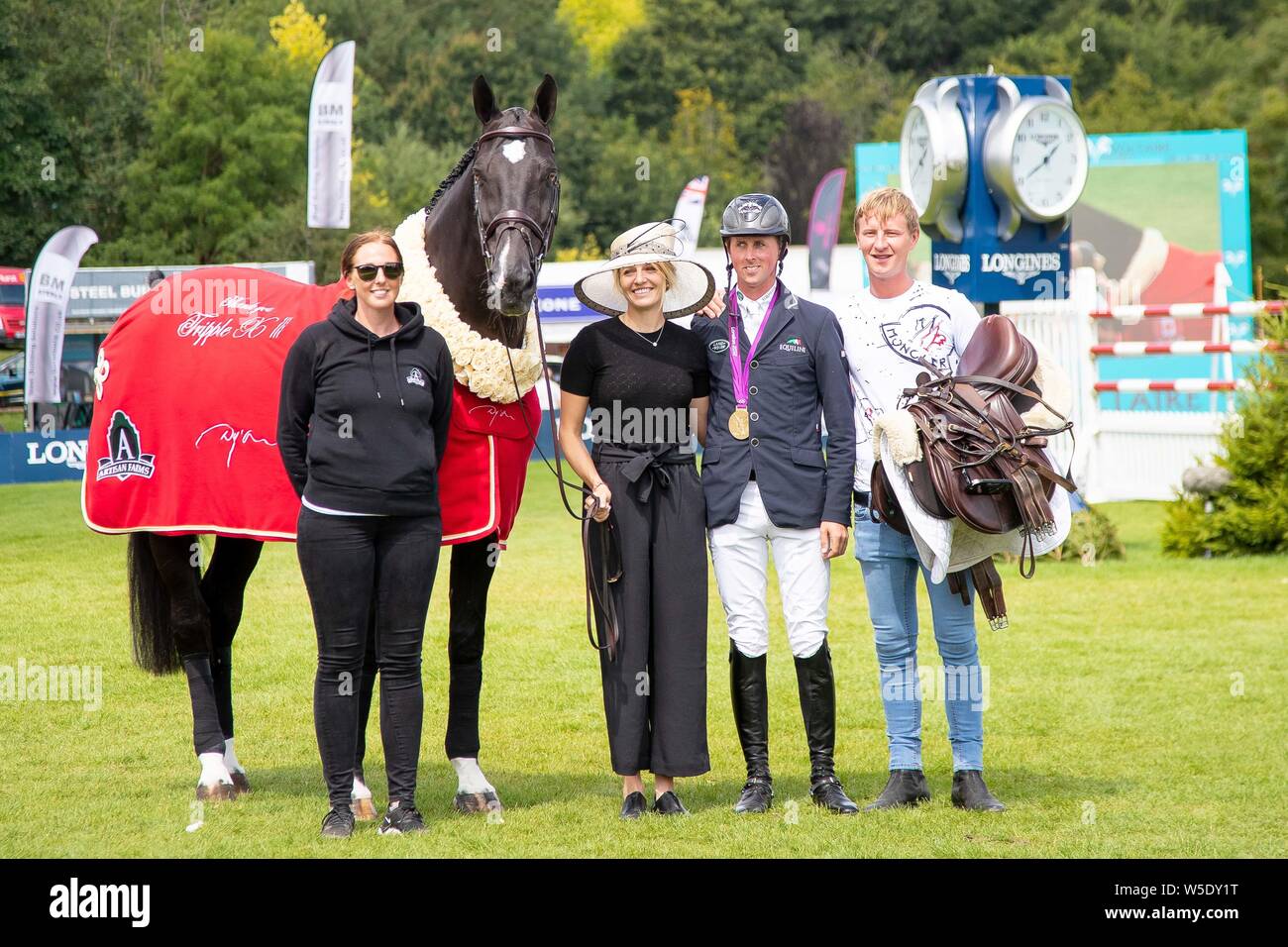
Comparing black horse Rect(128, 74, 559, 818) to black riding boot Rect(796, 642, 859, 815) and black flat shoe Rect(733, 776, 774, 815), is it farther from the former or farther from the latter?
black riding boot Rect(796, 642, 859, 815)

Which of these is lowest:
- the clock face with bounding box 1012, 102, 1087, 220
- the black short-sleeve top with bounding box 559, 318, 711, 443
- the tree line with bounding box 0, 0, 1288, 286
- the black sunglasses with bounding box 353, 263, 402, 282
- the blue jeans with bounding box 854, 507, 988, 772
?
the blue jeans with bounding box 854, 507, 988, 772

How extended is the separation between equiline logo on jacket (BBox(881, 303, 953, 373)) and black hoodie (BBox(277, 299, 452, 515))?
1.56 m

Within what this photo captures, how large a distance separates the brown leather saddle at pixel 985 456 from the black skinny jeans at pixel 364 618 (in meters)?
1.58

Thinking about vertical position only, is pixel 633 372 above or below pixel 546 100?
A: below

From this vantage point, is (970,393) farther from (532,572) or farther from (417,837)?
(532,572)

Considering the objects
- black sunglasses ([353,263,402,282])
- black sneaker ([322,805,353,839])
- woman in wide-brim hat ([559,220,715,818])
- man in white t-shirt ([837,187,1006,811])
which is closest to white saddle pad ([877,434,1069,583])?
man in white t-shirt ([837,187,1006,811])

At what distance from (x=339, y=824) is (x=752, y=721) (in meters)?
1.44

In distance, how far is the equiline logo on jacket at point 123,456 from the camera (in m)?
5.56

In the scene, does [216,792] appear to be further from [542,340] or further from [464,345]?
[542,340]

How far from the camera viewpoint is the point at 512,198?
4.71m

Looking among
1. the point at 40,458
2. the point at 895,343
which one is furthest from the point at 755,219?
the point at 40,458

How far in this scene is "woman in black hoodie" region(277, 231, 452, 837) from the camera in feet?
14.9

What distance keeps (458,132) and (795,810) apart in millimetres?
52253
